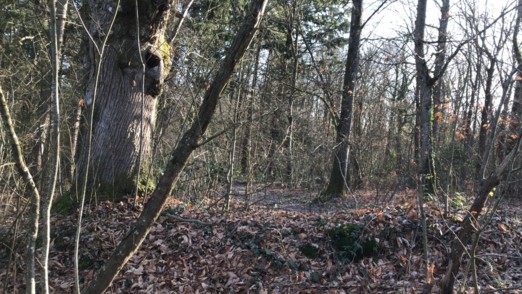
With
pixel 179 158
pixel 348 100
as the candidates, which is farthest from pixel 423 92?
pixel 348 100

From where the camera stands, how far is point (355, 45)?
33.6 ft

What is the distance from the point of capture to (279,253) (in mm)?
5340

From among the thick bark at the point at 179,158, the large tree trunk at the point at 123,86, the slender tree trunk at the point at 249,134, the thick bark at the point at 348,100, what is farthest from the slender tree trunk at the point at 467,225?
the thick bark at the point at 348,100

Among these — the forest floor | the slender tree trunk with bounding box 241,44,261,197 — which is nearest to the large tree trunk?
the forest floor

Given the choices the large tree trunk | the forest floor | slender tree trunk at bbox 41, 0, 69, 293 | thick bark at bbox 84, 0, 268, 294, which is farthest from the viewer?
the large tree trunk

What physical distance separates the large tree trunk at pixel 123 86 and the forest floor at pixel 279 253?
0.58 metres

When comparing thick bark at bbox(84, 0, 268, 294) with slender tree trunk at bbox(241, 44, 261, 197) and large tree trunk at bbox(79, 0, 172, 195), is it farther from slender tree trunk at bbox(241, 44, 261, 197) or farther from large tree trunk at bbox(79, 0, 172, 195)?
slender tree trunk at bbox(241, 44, 261, 197)

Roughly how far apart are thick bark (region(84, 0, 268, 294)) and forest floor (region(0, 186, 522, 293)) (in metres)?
1.29

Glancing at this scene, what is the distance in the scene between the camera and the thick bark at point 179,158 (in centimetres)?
304

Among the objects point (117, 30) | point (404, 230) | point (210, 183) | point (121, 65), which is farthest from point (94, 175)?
point (404, 230)

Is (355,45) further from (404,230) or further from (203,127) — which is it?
(203,127)

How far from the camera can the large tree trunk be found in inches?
240

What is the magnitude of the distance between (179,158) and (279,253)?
2.68 m

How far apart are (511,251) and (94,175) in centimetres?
591
